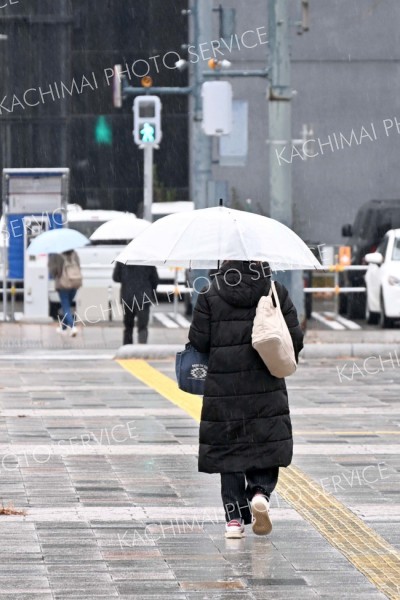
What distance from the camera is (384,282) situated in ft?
76.5

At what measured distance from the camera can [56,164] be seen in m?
38.7

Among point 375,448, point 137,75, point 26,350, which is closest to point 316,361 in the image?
point 26,350

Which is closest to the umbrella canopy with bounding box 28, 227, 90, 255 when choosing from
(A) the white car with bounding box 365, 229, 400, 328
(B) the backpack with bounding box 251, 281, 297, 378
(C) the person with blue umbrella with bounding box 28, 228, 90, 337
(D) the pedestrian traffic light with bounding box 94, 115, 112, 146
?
(C) the person with blue umbrella with bounding box 28, 228, 90, 337

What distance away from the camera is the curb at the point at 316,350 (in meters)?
18.9

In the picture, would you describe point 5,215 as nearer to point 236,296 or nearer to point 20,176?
point 20,176

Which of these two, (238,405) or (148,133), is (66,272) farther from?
(238,405)

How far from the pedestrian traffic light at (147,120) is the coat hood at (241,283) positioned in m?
14.7

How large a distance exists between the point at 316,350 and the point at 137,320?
7.49ft

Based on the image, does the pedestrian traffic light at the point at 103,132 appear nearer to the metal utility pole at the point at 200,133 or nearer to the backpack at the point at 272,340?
the metal utility pole at the point at 200,133

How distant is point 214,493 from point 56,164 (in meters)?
29.9

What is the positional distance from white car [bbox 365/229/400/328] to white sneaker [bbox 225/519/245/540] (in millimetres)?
15510

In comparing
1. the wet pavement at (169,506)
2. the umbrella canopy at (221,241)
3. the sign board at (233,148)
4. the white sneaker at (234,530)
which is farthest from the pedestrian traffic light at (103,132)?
the white sneaker at (234,530)

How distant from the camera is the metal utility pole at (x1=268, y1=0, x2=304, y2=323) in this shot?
20.1m

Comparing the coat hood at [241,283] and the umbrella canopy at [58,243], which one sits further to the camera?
the umbrella canopy at [58,243]
